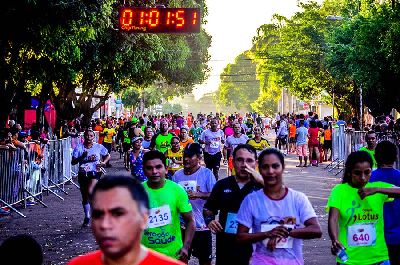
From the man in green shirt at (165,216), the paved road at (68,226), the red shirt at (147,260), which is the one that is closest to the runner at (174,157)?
the paved road at (68,226)

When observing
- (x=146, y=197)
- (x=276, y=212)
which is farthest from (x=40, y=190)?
(x=146, y=197)

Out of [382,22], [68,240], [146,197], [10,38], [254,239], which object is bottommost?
[68,240]

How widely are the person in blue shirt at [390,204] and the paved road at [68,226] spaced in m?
2.68

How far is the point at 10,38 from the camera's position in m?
17.0

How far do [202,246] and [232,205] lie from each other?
1281 mm

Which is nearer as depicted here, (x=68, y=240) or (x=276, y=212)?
(x=276, y=212)

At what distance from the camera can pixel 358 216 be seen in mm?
6496

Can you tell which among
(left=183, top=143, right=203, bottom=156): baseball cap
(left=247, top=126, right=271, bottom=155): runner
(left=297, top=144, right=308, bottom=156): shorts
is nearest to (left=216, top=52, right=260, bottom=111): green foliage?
(left=297, top=144, right=308, bottom=156): shorts

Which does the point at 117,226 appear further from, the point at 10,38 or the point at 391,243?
the point at 10,38

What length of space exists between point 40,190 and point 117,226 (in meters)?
16.2

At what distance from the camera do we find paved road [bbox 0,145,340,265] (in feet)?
38.1

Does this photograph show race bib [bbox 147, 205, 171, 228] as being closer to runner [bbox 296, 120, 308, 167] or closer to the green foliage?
runner [bbox 296, 120, 308, 167]

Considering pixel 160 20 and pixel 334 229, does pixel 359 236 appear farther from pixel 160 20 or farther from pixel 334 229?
pixel 160 20

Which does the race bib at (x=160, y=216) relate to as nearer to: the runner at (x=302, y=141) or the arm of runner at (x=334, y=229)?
the arm of runner at (x=334, y=229)
